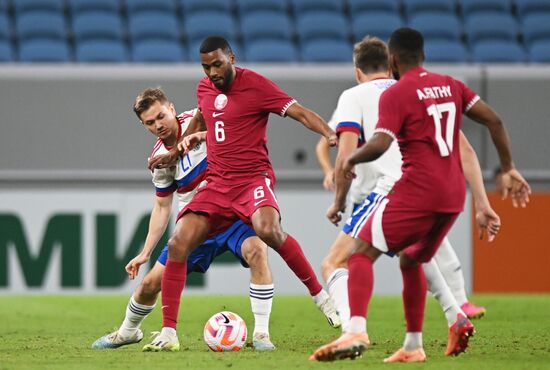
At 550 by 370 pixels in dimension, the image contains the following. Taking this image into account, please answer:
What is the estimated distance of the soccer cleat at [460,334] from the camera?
6559 mm

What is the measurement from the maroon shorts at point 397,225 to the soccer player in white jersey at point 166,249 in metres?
1.37

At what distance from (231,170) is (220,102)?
443mm

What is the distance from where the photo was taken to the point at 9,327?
9.38 meters

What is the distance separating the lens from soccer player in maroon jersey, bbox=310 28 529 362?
19.7 ft

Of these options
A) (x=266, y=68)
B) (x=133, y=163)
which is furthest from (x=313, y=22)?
(x=133, y=163)

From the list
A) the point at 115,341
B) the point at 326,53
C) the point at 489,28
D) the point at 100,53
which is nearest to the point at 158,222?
the point at 115,341

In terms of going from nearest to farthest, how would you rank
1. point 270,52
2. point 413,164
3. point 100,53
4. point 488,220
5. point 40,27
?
point 413,164 → point 488,220 → point 100,53 → point 270,52 → point 40,27

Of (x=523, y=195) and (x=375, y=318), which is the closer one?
(x=523, y=195)

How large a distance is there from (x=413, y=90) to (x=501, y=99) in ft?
24.8

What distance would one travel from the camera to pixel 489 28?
1563 cm

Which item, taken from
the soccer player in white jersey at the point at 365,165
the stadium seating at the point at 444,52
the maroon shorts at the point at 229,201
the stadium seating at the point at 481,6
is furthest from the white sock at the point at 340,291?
the stadium seating at the point at 481,6

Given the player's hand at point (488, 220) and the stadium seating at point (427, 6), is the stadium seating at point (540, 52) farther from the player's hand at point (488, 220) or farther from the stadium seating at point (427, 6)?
the player's hand at point (488, 220)

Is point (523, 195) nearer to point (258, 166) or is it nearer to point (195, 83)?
point (258, 166)

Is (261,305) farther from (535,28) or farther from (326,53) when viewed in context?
(535,28)
